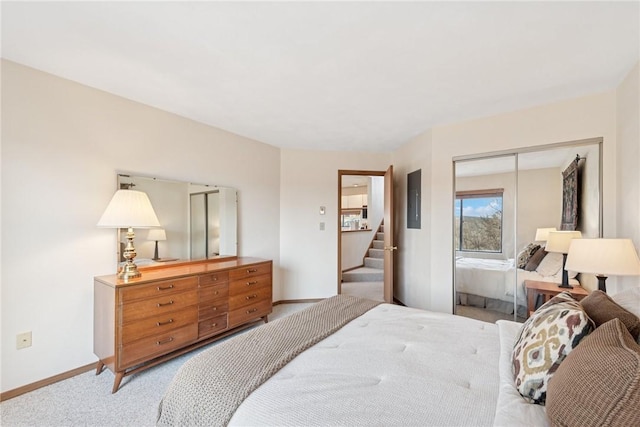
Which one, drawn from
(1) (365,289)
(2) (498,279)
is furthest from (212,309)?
(1) (365,289)

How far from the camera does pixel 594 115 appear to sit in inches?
97.3

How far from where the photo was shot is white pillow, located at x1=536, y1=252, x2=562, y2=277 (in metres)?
2.66

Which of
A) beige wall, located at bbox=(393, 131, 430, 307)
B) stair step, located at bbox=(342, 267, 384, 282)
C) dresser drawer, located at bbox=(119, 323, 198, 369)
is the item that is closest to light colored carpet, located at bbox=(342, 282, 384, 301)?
stair step, located at bbox=(342, 267, 384, 282)

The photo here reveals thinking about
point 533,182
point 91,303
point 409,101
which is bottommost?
point 91,303

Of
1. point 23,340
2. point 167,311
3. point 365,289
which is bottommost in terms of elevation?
→ point 365,289

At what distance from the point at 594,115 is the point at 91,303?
178 inches

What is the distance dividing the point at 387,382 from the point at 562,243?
91.7 inches

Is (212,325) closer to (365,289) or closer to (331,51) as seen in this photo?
(331,51)

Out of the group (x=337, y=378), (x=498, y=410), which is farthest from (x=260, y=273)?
(x=498, y=410)

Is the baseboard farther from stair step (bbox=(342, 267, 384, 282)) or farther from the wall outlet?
stair step (bbox=(342, 267, 384, 282))

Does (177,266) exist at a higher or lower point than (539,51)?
lower

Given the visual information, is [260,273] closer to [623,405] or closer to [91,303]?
[91,303]

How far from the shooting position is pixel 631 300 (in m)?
1.28

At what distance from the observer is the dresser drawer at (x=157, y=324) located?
2121 millimetres
